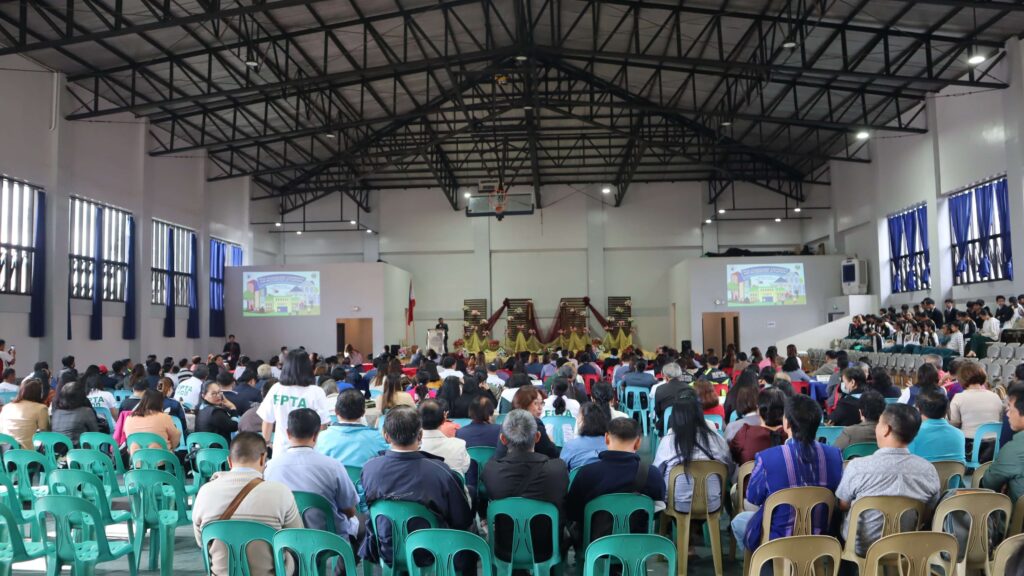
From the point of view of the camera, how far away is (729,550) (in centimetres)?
464

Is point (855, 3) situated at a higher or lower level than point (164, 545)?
higher

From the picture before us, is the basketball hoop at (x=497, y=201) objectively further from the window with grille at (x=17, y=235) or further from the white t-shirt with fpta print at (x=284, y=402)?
the white t-shirt with fpta print at (x=284, y=402)

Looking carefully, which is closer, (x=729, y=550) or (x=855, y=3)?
(x=729, y=550)

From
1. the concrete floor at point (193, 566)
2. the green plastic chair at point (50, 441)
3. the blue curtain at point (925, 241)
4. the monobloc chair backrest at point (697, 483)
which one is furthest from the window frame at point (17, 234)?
the blue curtain at point (925, 241)

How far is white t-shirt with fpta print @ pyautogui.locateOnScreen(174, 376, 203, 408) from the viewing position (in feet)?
27.5

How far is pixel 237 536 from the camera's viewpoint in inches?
112

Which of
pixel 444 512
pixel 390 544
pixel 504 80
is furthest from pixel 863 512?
pixel 504 80

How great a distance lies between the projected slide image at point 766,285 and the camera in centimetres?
2231

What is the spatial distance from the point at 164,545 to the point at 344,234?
2394cm

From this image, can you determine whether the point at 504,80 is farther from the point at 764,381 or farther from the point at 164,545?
the point at 164,545

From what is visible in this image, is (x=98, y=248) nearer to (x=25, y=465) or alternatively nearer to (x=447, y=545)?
(x=25, y=465)

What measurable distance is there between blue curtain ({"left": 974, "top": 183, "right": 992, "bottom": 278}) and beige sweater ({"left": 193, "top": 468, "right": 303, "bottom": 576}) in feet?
55.0

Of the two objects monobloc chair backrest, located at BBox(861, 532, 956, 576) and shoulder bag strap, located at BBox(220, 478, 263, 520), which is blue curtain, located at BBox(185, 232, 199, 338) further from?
monobloc chair backrest, located at BBox(861, 532, 956, 576)

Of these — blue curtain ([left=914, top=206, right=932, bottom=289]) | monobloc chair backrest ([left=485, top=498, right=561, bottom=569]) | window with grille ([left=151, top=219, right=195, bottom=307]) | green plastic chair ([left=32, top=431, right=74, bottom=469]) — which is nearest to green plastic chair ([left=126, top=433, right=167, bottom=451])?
green plastic chair ([left=32, top=431, right=74, bottom=469])
